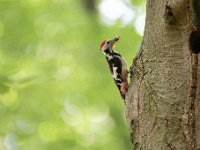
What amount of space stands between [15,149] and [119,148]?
169cm

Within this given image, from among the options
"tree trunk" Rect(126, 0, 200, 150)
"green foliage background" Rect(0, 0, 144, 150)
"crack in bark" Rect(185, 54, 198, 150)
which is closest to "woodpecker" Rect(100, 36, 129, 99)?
"tree trunk" Rect(126, 0, 200, 150)

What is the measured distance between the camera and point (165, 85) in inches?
104

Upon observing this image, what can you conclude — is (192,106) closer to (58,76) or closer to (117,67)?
(117,67)

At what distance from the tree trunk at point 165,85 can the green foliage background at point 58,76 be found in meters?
3.54

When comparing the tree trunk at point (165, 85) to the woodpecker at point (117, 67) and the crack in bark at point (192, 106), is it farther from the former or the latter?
the woodpecker at point (117, 67)

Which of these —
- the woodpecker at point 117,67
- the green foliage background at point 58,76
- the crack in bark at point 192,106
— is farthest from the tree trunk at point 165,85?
the green foliage background at point 58,76

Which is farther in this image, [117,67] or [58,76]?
[58,76]

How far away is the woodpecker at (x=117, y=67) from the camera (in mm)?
3332

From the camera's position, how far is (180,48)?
2672 millimetres

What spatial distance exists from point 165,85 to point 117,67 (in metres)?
0.98

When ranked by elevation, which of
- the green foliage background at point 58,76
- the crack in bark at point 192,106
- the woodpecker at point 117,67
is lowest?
the crack in bark at point 192,106

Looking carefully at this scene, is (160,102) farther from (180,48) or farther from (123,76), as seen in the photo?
(123,76)

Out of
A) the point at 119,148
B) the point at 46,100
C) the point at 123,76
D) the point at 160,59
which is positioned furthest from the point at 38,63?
the point at 160,59

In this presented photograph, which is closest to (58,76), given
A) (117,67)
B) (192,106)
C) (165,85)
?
(117,67)
